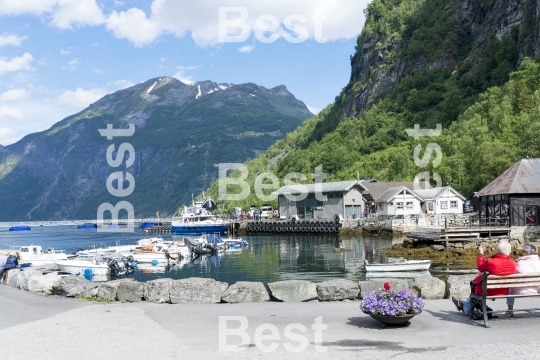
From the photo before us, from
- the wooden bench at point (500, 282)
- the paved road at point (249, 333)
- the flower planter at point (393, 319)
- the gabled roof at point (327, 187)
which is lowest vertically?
the paved road at point (249, 333)

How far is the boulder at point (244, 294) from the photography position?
18.3 meters

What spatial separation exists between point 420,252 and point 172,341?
1839 inches

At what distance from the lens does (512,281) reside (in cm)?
1401

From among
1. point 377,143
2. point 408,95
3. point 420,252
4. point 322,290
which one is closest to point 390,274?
point 420,252

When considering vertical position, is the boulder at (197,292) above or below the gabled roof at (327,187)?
below

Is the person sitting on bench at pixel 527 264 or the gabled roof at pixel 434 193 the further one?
the gabled roof at pixel 434 193

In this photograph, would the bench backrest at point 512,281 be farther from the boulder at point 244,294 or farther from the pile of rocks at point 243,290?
the boulder at point 244,294

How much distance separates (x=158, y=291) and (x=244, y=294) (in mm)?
2950

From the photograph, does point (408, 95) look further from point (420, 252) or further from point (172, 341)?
point (172, 341)

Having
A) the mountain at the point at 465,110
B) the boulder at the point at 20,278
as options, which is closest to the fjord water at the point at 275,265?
the boulder at the point at 20,278

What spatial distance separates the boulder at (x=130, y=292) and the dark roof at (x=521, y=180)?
45881 mm

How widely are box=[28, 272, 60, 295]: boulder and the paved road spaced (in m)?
2.74

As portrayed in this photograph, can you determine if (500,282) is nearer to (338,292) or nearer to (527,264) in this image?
(527,264)

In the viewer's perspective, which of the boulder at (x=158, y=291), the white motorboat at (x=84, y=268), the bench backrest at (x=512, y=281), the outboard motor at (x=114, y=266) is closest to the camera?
the bench backrest at (x=512, y=281)
